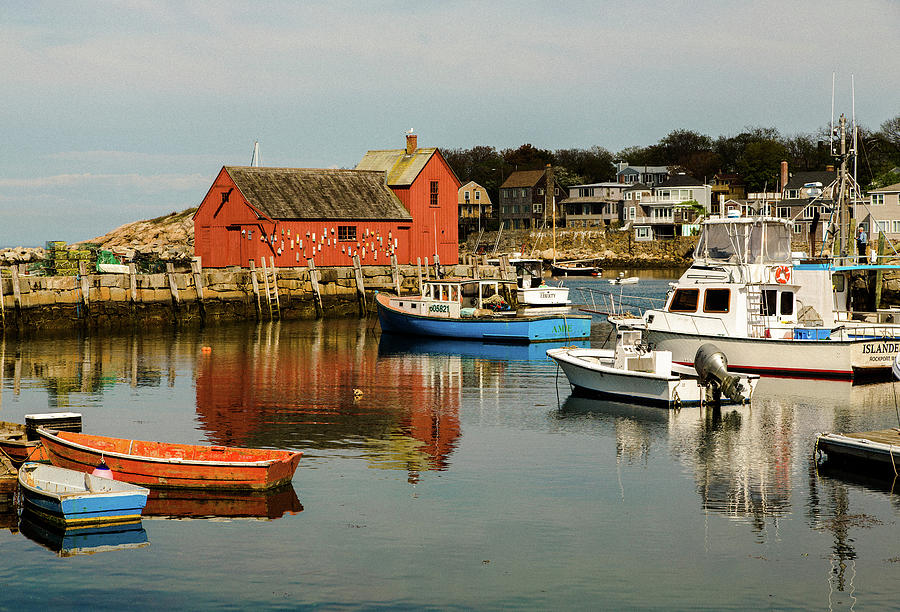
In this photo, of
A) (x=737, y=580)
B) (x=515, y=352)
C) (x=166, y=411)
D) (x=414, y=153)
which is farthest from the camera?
(x=414, y=153)

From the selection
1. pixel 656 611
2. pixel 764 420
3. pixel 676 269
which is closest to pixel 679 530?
pixel 656 611

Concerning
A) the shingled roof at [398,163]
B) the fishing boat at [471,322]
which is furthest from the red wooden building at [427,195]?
the fishing boat at [471,322]

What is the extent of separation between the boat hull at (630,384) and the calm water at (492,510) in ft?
1.52

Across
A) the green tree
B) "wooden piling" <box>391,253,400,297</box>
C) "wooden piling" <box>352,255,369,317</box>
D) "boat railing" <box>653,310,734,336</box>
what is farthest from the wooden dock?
the green tree

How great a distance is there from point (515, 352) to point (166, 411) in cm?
1697

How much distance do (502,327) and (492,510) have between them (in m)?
25.7

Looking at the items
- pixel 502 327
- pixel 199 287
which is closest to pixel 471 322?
pixel 502 327

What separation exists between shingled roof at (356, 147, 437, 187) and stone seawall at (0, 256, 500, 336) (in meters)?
5.83

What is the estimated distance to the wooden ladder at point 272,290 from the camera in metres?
51.8

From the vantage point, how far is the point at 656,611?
12.2 meters

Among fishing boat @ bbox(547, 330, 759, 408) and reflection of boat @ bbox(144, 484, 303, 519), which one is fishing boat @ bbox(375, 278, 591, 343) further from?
reflection of boat @ bbox(144, 484, 303, 519)

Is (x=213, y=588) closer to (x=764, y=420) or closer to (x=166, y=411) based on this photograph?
(x=166, y=411)

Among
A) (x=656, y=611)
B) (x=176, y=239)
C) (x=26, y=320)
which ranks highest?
(x=176, y=239)

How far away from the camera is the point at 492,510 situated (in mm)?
16266
